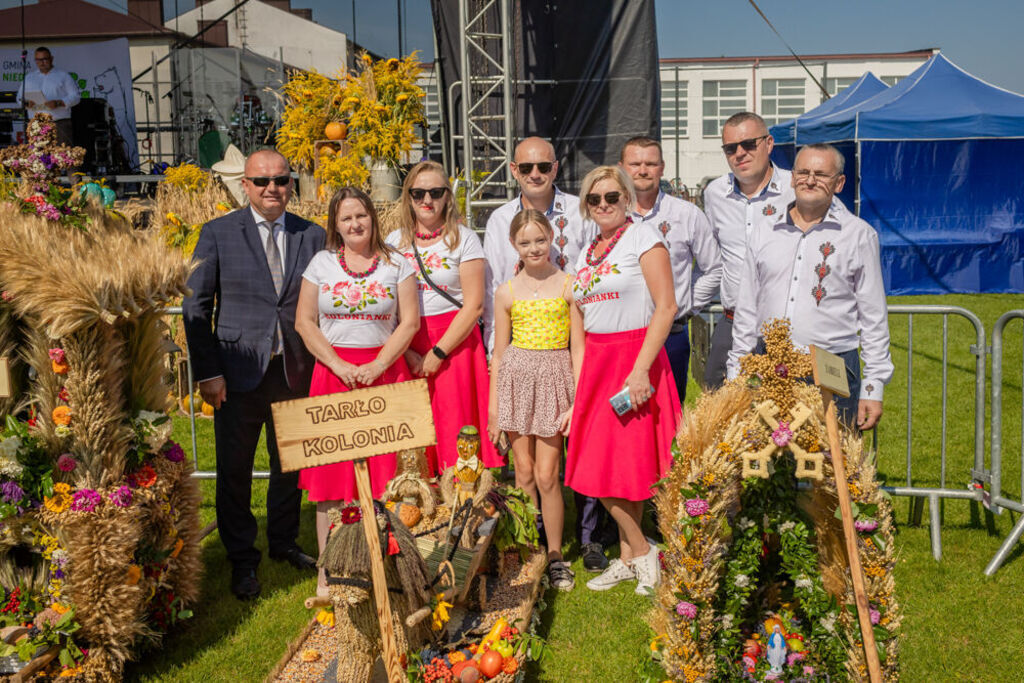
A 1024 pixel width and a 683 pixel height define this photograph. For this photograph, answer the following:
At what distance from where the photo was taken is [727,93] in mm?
38250

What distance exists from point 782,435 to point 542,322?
1.58m

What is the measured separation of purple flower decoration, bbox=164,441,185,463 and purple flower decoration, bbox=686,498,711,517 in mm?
2284

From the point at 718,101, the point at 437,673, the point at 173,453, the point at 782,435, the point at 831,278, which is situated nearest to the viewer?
the point at 782,435

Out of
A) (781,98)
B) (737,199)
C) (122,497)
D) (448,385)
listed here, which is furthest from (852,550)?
(781,98)

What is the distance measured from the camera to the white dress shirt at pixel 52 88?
1318 centimetres

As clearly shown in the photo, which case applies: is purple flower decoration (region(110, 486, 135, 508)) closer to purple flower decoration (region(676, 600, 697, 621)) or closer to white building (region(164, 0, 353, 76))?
purple flower decoration (region(676, 600, 697, 621))

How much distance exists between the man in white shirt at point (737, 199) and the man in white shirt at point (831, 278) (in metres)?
0.70

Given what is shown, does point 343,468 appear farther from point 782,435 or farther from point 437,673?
point 782,435

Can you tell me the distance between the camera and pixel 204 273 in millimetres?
4246

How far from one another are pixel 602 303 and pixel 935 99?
13881 millimetres

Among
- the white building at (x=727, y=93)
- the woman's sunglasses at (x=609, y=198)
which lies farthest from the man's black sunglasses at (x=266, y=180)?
the white building at (x=727, y=93)

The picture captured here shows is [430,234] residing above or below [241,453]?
above

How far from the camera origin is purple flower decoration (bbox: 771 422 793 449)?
285 cm

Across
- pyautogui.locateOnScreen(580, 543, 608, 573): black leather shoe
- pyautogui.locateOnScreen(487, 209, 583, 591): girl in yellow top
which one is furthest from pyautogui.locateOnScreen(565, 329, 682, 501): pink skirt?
pyautogui.locateOnScreen(580, 543, 608, 573): black leather shoe
